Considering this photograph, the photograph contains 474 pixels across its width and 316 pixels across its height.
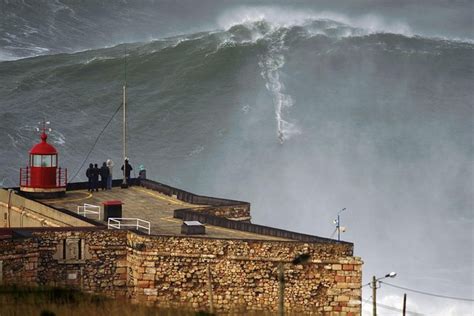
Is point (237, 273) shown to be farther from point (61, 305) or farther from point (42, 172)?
point (42, 172)

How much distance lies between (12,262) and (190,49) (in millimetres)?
68195

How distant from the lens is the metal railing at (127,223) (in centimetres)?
3909

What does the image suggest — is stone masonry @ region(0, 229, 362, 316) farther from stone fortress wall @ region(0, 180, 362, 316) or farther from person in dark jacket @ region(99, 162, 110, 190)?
person in dark jacket @ region(99, 162, 110, 190)

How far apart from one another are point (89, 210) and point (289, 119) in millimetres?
47561

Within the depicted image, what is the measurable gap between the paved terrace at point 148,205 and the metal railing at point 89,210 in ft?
0.58

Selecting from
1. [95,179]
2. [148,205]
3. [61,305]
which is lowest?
[61,305]

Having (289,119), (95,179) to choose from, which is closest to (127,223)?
(95,179)

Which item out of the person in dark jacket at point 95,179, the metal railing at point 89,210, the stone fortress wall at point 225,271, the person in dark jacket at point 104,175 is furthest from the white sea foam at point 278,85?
the stone fortress wall at point 225,271

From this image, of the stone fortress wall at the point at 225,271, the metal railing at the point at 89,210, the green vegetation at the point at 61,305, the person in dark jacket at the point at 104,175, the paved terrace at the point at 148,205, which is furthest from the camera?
the person in dark jacket at the point at 104,175

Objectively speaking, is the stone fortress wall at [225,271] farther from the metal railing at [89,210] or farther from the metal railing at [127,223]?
the metal railing at [89,210]

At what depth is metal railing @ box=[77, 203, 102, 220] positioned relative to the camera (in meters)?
42.2

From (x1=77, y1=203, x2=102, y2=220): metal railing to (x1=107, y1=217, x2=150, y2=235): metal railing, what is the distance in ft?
4.51

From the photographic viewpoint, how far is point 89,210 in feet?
141

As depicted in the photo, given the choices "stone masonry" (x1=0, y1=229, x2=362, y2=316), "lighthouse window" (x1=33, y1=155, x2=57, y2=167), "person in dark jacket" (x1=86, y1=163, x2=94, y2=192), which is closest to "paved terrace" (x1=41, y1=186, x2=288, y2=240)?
"person in dark jacket" (x1=86, y1=163, x2=94, y2=192)
